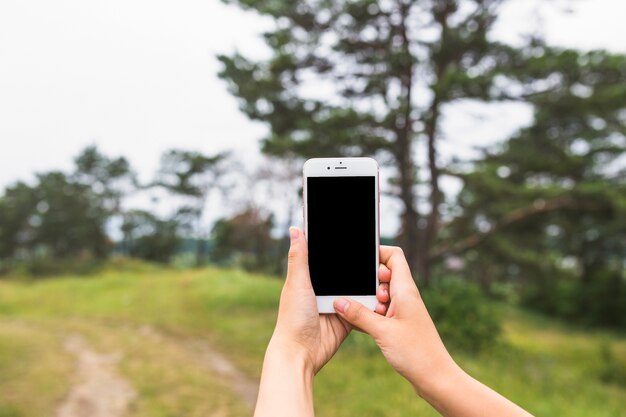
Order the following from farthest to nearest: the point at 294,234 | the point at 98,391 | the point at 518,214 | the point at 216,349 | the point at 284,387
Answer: the point at 518,214 → the point at 216,349 → the point at 98,391 → the point at 294,234 → the point at 284,387

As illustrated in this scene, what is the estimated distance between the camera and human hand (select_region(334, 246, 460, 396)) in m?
1.35

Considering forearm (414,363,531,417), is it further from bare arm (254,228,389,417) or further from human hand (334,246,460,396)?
bare arm (254,228,389,417)

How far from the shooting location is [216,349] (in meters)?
8.70

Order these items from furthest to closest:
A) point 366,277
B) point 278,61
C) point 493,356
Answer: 1. point 278,61
2. point 493,356
3. point 366,277

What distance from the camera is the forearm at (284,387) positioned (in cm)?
117

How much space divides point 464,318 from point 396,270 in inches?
288

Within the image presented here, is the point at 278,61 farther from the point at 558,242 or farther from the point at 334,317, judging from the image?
the point at 558,242

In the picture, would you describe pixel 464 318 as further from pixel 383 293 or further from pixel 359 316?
pixel 359 316

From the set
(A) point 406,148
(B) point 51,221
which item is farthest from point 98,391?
(B) point 51,221

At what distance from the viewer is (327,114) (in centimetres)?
920

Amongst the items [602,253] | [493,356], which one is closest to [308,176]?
[493,356]

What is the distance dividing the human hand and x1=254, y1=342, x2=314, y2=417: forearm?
0.23 m

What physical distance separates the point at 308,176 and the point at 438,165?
865 cm

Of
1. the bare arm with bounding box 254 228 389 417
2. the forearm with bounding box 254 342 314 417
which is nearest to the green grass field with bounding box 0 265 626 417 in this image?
the bare arm with bounding box 254 228 389 417
